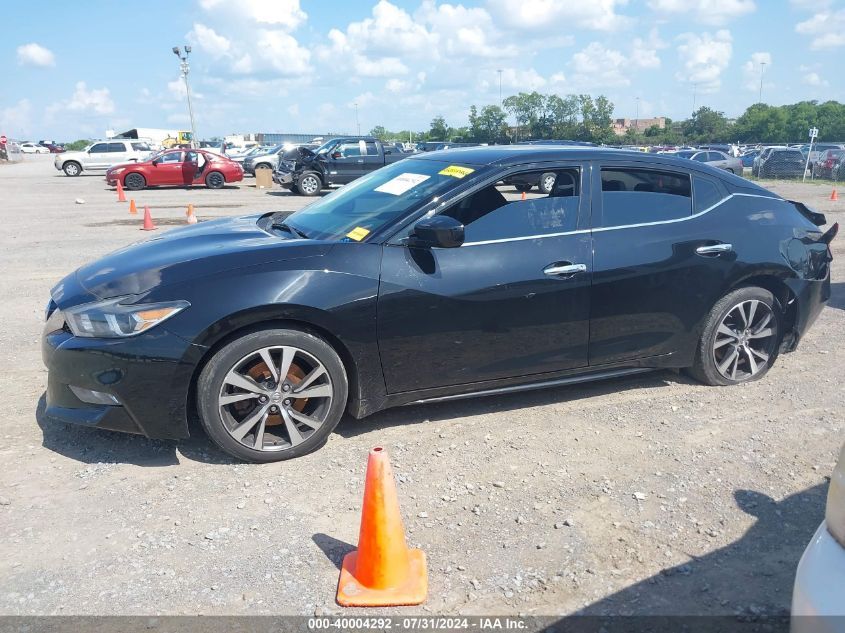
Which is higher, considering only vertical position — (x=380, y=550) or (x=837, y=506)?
(x=837, y=506)

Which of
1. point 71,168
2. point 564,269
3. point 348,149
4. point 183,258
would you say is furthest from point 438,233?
point 71,168

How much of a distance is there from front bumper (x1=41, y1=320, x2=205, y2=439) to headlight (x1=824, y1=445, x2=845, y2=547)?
2855 millimetres

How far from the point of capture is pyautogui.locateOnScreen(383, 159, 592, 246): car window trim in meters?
4.03

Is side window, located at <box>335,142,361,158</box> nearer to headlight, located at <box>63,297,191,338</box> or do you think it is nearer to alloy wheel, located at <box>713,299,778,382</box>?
alloy wheel, located at <box>713,299,778,382</box>

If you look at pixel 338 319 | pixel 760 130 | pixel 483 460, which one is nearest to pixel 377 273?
pixel 338 319

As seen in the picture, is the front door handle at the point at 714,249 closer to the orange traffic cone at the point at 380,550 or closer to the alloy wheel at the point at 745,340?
the alloy wheel at the point at 745,340

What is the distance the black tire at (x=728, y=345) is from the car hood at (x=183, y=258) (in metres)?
2.69

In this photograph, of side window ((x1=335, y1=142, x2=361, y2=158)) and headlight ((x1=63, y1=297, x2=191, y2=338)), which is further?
side window ((x1=335, y1=142, x2=361, y2=158))

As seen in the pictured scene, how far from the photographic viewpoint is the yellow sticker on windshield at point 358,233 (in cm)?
404

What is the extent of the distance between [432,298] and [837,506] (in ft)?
7.76

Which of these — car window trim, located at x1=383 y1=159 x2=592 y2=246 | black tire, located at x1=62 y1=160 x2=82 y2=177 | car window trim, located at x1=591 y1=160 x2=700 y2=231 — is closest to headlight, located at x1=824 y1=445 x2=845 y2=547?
car window trim, located at x1=383 y1=159 x2=592 y2=246

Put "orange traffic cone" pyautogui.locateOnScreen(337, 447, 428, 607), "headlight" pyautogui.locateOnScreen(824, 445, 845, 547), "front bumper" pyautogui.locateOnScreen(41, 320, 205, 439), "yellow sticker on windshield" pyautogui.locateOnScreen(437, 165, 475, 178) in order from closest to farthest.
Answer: "headlight" pyautogui.locateOnScreen(824, 445, 845, 547) < "orange traffic cone" pyautogui.locateOnScreen(337, 447, 428, 607) < "front bumper" pyautogui.locateOnScreen(41, 320, 205, 439) < "yellow sticker on windshield" pyautogui.locateOnScreen(437, 165, 475, 178)

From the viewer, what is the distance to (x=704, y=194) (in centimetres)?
477

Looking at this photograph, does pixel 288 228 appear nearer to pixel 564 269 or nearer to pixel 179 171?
pixel 564 269
